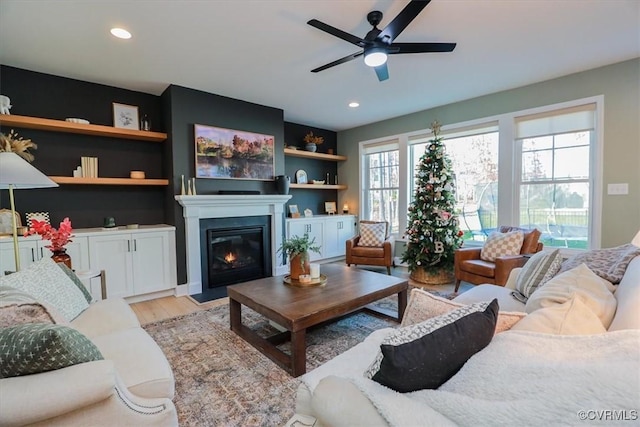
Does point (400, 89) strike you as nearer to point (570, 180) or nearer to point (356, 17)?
point (356, 17)

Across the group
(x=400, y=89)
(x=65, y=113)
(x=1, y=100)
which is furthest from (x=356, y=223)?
(x=1, y=100)

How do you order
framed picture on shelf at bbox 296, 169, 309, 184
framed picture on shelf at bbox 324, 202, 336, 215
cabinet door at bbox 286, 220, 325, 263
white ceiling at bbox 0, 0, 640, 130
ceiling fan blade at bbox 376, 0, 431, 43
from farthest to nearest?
framed picture on shelf at bbox 324, 202, 336, 215 < framed picture on shelf at bbox 296, 169, 309, 184 < cabinet door at bbox 286, 220, 325, 263 < white ceiling at bbox 0, 0, 640, 130 < ceiling fan blade at bbox 376, 0, 431, 43

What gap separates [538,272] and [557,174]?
2453 millimetres

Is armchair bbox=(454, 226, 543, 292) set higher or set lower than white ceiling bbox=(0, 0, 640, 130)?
lower

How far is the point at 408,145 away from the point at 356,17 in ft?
10.3

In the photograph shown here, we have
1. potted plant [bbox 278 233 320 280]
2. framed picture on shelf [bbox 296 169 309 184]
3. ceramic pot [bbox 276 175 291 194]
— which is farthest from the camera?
framed picture on shelf [bbox 296 169 309 184]

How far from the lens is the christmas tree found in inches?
166

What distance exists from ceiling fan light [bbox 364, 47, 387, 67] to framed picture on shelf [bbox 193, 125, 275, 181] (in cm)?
247

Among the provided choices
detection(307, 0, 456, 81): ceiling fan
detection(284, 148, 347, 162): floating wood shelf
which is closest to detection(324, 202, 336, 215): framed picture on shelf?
detection(284, 148, 347, 162): floating wood shelf

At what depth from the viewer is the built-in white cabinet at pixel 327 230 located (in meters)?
5.24

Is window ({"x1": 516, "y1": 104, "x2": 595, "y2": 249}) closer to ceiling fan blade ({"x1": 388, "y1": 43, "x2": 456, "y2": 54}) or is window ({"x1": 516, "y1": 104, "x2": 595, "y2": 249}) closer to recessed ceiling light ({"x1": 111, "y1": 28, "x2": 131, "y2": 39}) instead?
ceiling fan blade ({"x1": 388, "y1": 43, "x2": 456, "y2": 54})

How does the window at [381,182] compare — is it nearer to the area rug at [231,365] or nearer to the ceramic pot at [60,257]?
the area rug at [231,365]

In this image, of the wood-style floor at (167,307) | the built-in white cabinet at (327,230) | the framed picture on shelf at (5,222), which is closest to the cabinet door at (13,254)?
the framed picture on shelf at (5,222)

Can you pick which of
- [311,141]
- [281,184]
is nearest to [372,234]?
[281,184]
